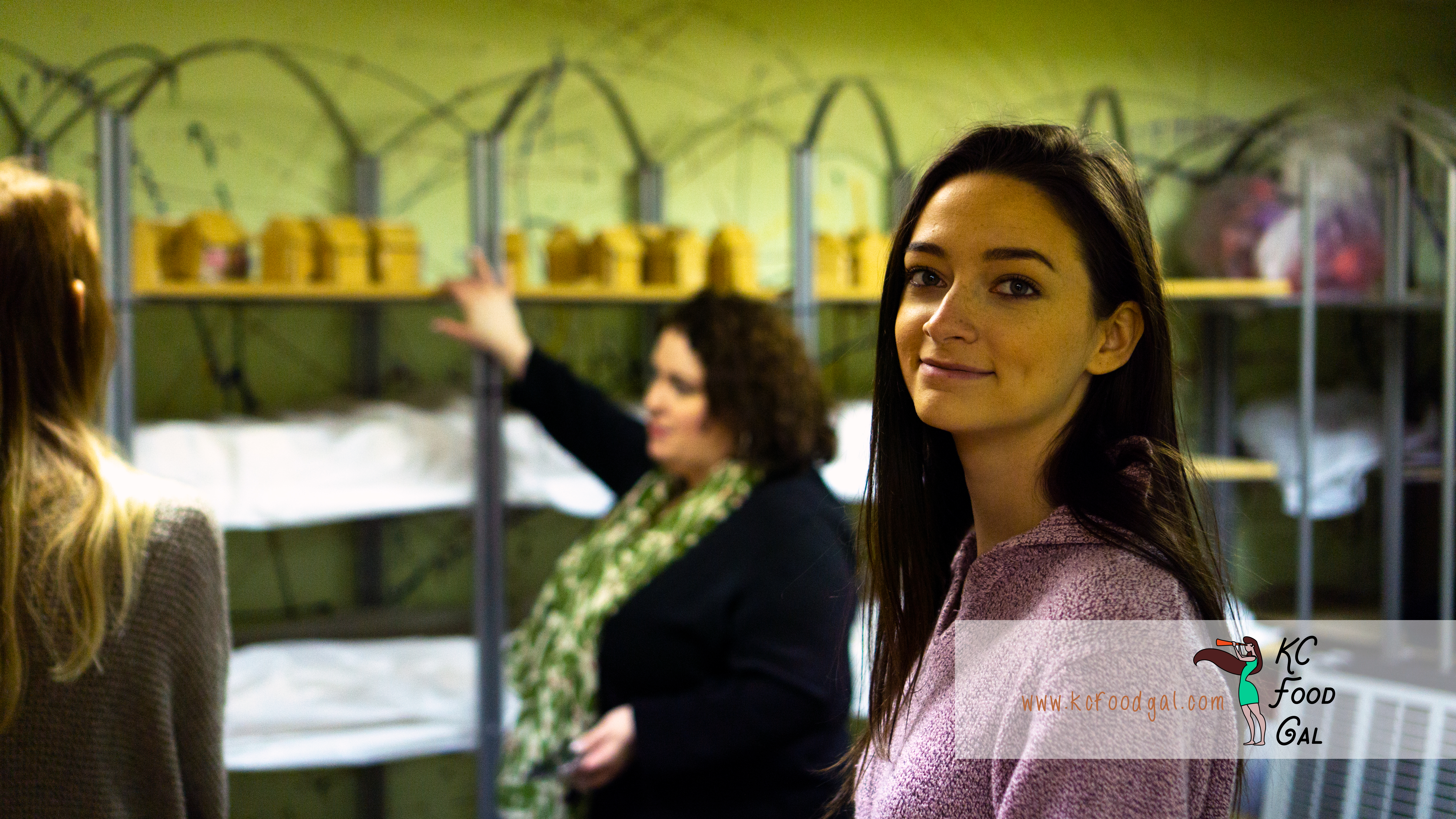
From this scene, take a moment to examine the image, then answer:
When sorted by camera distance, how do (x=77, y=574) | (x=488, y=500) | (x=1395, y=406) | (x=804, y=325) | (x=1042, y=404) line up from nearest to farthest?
(x=1042, y=404)
(x=77, y=574)
(x=488, y=500)
(x=804, y=325)
(x=1395, y=406)

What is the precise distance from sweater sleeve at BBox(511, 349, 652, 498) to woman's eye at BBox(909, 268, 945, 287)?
144cm

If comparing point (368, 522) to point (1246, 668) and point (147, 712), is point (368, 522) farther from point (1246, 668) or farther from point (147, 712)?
point (1246, 668)

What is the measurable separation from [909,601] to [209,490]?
161cm

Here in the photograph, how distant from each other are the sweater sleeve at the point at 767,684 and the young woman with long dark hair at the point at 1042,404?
2.75 feet

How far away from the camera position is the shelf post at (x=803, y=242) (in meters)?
2.34


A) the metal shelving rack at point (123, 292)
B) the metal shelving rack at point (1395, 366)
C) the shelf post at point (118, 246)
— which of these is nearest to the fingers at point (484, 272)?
the metal shelving rack at point (123, 292)

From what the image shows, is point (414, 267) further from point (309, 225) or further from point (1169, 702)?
point (1169, 702)

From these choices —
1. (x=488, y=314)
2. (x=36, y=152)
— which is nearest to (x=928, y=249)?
(x=488, y=314)

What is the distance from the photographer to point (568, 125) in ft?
9.62

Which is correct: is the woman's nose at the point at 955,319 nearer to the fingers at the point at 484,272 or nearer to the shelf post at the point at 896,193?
the shelf post at the point at 896,193

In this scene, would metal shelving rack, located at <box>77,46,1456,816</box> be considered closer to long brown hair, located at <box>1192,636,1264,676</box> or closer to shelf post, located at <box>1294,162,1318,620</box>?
shelf post, located at <box>1294,162,1318,620</box>

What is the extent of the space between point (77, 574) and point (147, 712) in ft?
0.48

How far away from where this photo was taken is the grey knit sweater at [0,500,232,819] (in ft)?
3.25

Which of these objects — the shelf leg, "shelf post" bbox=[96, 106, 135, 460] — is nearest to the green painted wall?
the shelf leg
